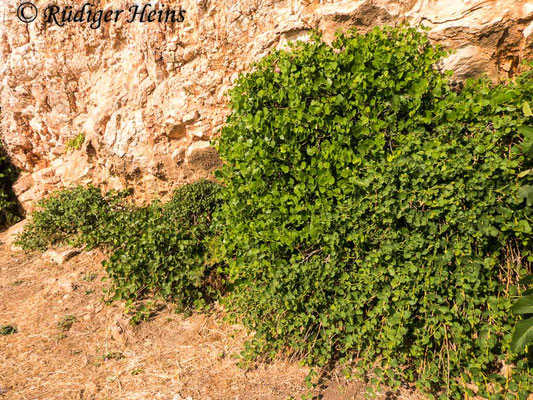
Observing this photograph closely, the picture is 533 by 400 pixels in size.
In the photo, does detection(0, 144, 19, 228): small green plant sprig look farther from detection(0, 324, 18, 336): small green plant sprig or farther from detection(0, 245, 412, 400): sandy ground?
detection(0, 324, 18, 336): small green plant sprig

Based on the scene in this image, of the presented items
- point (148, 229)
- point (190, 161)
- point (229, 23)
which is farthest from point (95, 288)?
point (229, 23)

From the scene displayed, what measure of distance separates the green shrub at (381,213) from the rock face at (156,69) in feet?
1.34

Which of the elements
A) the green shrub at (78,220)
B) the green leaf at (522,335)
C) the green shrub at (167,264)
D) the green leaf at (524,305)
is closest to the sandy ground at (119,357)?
the green shrub at (167,264)

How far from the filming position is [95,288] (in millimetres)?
3977

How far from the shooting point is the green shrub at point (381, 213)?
2.12 m

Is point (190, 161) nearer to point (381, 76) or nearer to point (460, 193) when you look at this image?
point (381, 76)

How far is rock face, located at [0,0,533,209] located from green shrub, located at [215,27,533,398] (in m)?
0.41

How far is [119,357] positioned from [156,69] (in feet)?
10.8

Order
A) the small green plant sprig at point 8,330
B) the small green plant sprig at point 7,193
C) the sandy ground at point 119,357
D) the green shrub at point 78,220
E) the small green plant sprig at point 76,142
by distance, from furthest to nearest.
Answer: the small green plant sprig at point 7,193, the small green plant sprig at point 76,142, the green shrub at point 78,220, the small green plant sprig at point 8,330, the sandy ground at point 119,357

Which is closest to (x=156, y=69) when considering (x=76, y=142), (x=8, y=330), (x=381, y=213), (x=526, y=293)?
(x=76, y=142)

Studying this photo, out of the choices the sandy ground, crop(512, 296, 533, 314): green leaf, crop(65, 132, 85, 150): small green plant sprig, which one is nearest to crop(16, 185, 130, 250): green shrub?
the sandy ground

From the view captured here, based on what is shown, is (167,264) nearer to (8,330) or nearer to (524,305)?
(8,330)

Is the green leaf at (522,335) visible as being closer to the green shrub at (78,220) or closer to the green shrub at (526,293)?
the green shrub at (526,293)

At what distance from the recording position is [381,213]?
230 cm
